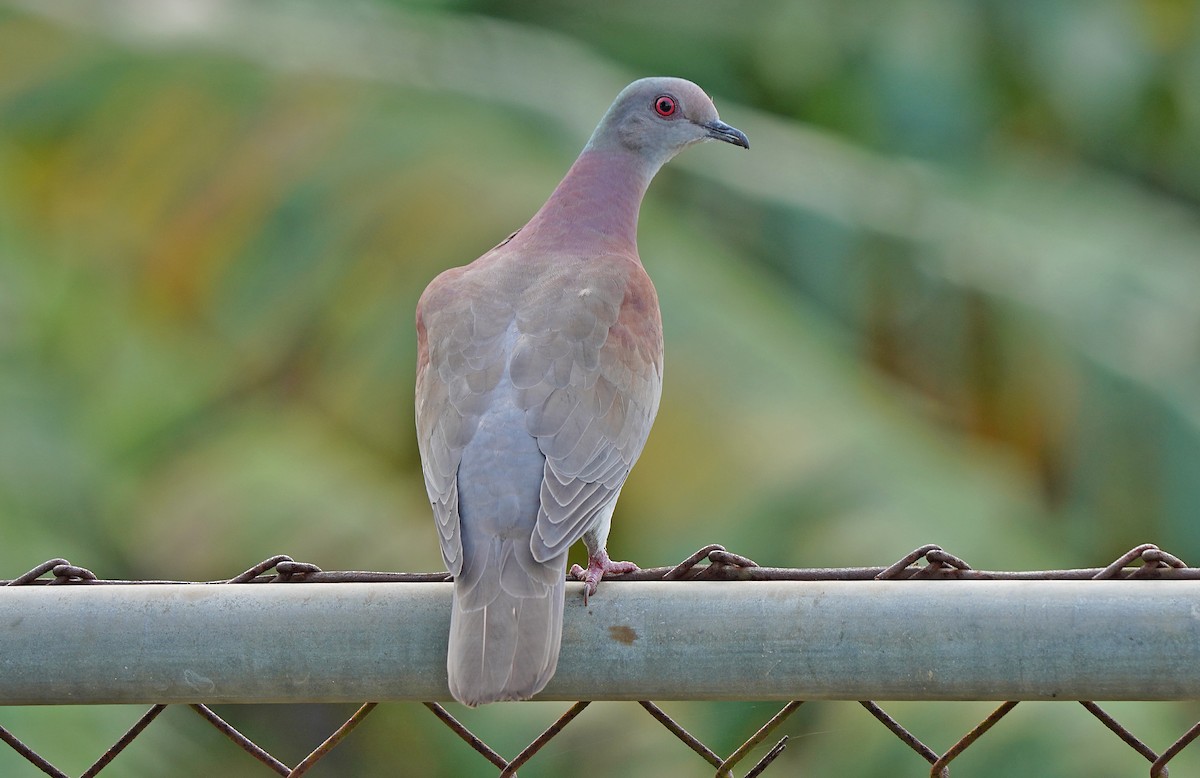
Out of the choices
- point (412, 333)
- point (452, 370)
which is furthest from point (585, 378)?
point (412, 333)

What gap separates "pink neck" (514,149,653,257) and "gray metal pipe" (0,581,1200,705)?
1.50 m

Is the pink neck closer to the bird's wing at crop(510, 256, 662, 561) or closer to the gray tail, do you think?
the bird's wing at crop(510, 256, 662, 561)

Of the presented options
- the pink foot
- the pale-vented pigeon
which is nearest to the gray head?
the pale-vented pigeon

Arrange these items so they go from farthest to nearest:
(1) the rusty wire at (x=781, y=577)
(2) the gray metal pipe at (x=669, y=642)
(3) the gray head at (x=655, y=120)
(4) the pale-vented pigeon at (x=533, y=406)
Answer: (3) the gray head at (x=655, y=120) < (4) the pale-vented pigeon at (x=533, y=406) < (1) the rusty wire at (x=781, y=577) < (2) the gray metal pipe at (x=669, y=642)

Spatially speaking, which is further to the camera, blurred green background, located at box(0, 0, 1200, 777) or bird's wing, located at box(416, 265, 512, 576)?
blurred green background, located at box(0, 0, 1200, 777)

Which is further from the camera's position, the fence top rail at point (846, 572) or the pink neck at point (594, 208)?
the pink neck at point (594, 208)

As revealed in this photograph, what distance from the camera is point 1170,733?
4578mm

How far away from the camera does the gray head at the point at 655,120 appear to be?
11.3 ft

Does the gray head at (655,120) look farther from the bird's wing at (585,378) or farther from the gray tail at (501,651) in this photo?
the gray tail at (501,651)

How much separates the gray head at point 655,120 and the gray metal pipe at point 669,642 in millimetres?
2028

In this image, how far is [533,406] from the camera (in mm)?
2457

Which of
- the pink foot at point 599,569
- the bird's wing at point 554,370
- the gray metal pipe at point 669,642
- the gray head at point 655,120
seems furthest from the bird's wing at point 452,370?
the gray head at point 655,120

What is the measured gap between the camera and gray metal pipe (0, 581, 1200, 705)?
1498 millimetres

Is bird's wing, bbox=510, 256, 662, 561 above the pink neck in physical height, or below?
below
